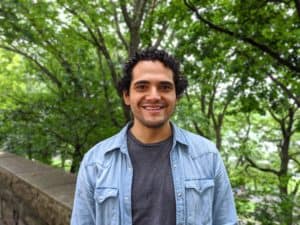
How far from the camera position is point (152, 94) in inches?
64.2

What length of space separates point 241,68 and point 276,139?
6.02 metres

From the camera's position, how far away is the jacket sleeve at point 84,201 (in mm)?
1641

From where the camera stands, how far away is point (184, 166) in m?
1.65

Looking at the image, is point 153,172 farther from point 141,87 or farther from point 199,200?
point 141,87

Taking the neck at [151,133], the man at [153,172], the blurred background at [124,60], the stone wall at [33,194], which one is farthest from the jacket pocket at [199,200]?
the blurred background at [124,60]

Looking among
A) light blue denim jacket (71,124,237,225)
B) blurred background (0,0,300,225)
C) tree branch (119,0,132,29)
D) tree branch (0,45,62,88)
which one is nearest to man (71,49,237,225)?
light blue denim jacket (71,124,237,225)

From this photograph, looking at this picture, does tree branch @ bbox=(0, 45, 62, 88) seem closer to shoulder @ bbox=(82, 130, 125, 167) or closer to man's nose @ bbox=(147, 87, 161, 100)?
shoulder @ bbox=(82, 130, 125, 167)

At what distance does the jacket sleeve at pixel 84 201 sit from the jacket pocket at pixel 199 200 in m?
0.47

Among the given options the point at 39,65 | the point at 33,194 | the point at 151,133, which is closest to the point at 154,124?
the point at 151,133

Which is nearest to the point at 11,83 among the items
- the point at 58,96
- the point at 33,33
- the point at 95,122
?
the point at 33,33

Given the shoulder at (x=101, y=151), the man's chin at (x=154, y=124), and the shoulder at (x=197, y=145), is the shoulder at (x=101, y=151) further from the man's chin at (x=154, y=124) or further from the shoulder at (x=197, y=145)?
the shoulder at (x=197, y=145)

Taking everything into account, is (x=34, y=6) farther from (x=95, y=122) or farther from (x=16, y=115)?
(x=95, y=122)

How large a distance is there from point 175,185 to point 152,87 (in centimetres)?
49

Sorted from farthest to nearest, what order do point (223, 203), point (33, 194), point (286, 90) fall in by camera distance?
point (286, 90) → point (33, 194) → point (223, 203)
